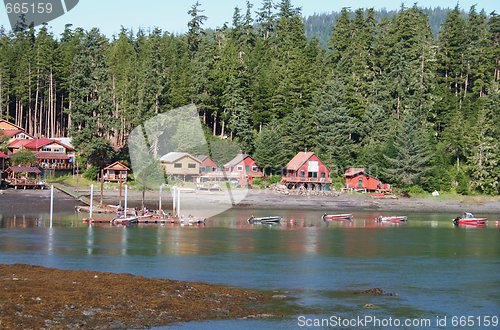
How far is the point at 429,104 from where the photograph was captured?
8912cm

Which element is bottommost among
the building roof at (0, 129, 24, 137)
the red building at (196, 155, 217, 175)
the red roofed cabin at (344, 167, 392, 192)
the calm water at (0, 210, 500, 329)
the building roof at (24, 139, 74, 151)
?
the calm water at (0, 210, 500, 329)

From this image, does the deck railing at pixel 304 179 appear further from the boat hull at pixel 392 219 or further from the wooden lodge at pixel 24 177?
the wooden lodge at pixel 24 177

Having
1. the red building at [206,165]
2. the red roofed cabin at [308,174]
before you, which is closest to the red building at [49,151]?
the red building at [206,165]

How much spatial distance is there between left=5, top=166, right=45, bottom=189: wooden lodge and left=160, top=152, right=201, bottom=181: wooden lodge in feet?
39.6

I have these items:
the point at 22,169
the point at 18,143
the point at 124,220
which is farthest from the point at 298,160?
the point at 18,143

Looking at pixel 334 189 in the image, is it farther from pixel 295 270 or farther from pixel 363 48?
pixel 295 270

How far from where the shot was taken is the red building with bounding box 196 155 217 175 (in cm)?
8144

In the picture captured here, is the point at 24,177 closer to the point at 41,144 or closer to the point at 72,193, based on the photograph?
the point at 41,144

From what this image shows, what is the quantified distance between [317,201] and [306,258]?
33.6 meters

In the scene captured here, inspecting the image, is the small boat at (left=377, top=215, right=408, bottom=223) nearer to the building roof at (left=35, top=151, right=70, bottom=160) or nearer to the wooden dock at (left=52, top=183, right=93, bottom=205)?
the wooden dock at (left=52, top=183, right=93, bottom=205)

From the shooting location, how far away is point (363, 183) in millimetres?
82438

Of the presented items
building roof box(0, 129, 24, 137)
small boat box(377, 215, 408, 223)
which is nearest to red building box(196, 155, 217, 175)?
small boat box(377, 215, 408, 223)

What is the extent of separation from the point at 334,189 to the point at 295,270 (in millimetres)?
43108

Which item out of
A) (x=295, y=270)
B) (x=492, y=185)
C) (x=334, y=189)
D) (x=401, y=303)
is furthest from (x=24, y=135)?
(x=401, y=303)
